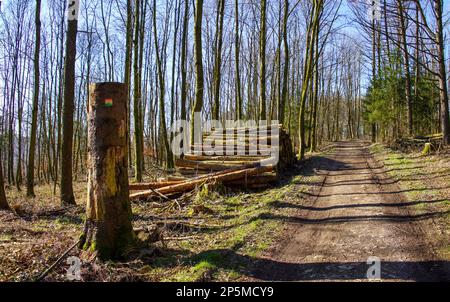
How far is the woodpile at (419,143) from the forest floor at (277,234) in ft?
16.1

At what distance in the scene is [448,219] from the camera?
20.9 ft

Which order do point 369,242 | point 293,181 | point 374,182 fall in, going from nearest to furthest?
point 369,242 < point 374,182 < point 293,181

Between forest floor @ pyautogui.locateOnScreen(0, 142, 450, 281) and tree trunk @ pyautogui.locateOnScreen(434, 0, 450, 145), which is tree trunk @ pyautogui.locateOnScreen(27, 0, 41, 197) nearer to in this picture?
forest floor @ pyautogui.locateOnScreen(0, 142, 450, 281)

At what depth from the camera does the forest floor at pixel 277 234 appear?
15.6 feet

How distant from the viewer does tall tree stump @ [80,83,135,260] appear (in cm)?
532

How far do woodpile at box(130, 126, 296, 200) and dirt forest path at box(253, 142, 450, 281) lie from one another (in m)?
2.42

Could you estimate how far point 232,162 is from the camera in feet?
41.5

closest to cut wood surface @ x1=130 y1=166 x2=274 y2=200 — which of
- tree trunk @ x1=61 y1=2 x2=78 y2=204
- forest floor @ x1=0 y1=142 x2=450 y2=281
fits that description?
forest floor @ x1=0 y1=142 x2=450 y2=281

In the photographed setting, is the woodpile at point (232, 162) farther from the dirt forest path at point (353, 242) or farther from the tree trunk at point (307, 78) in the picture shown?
the tree trunk at point (307, 78)

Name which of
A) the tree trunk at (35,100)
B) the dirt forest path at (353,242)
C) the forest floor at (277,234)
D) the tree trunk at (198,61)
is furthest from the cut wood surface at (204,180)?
the tree trunk at (35,100)

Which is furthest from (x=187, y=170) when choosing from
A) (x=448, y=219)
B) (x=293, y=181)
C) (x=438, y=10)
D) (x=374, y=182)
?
(x=438, y=10)

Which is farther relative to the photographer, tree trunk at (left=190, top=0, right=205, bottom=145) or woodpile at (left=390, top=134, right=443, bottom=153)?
woodpile at (left=390, top=134, right=443, bottom=153)
